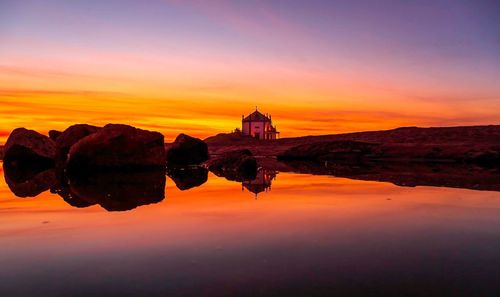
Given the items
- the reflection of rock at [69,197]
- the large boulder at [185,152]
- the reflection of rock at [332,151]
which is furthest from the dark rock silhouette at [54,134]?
the reflection of rock at [69,197]

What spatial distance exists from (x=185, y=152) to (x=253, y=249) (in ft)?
69.4

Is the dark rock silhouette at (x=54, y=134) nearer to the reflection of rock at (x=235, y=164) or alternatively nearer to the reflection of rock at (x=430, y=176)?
the reflection of rock at (x=235, y=164)

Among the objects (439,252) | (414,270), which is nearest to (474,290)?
(414,270)

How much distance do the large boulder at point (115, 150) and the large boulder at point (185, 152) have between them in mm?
6623

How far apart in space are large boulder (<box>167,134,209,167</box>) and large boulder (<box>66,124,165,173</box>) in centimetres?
662

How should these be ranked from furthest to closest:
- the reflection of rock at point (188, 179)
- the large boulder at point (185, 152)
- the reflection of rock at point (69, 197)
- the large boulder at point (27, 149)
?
the large boulder at point (185, 152), the large boulder at point (27, 149), the reflection of rock at point (188, 179), the reflection of rock at point (69, 197)

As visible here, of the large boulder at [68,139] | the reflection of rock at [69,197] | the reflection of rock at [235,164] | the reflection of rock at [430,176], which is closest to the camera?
the reflection of rock at [69,197]

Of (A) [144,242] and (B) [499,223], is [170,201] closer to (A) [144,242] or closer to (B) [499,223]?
(A) [144,242]

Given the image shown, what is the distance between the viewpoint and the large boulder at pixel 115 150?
17.0 m

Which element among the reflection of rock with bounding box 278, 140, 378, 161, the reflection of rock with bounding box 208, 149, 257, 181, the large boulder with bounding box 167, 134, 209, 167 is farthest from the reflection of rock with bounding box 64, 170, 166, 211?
the reflection of rock with bounding box 278, 140, 378, 161

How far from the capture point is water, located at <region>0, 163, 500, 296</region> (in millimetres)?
3330

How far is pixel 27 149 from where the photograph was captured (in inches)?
892

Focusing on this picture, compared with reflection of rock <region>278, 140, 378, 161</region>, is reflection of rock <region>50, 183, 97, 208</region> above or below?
below

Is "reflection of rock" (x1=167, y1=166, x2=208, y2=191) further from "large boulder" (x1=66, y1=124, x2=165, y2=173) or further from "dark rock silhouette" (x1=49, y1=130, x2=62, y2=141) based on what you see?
"dark rock silhouette" (x1=49, y1=130, x2=62, y2=141)
